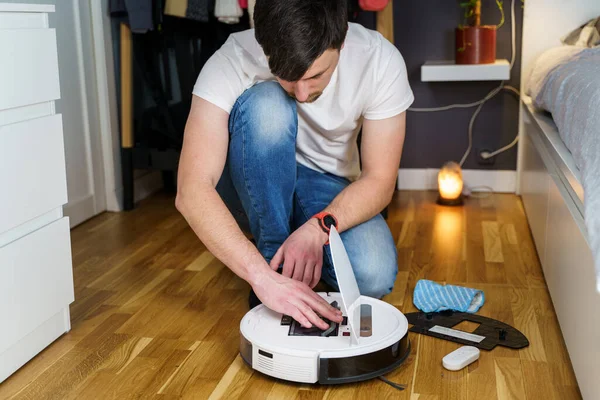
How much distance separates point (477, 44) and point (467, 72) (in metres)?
0.10

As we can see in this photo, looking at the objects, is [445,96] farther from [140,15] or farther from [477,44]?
[140,15]

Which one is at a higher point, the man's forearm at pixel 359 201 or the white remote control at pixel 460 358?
the man's forearm at pixel 359 201

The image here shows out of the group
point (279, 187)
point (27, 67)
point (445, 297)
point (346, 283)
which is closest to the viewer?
point (346, 283)

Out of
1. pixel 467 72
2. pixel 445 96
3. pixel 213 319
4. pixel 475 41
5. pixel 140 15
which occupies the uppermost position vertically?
pixel 140 15

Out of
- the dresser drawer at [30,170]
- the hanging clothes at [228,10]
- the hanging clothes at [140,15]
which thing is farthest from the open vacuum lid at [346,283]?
the hanging clothes at [140,15]

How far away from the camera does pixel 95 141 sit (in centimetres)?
258

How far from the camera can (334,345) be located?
125cm

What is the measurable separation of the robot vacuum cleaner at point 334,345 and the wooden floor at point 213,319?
0.12 feet

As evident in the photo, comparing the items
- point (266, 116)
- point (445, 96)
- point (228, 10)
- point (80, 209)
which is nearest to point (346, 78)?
point (266, 116)

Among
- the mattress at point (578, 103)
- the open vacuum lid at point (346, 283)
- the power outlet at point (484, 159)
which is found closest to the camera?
the mattress at point (578, 103)

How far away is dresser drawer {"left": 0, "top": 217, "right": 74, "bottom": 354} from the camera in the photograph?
1.32m

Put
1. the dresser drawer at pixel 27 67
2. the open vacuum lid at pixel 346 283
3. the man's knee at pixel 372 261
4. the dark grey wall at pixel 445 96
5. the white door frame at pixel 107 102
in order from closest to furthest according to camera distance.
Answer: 1. the open vacuum lid at pixel 346 283
2. the dresser drawer at pixel 27 67
3. the man's knee at pixel 372 261
4. the white door frame at pixel 107 102
5. the dark grey wall at pixel 445 96

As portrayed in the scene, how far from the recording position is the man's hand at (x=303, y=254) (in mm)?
1369

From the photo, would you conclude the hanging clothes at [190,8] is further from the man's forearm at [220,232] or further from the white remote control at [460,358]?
the white remote control at [460,358]
